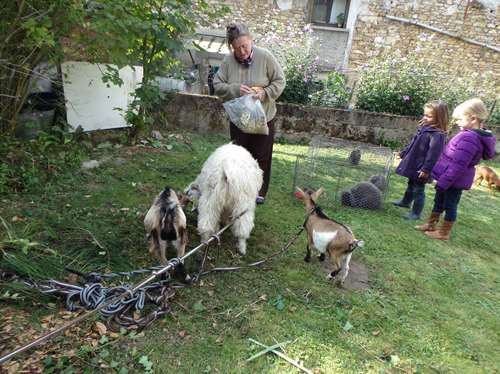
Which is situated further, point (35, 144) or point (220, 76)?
point (35, 144)

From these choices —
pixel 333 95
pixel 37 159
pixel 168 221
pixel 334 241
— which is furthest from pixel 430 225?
pixel 37 159

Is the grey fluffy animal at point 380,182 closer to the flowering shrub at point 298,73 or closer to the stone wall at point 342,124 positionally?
the stone wall at point 342,124

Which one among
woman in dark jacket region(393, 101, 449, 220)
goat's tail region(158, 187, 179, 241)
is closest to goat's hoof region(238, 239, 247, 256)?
goat's tail region(158, 187, 179, 241)

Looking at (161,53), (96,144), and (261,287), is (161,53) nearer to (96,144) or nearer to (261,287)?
(96,144)

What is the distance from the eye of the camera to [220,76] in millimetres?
3947

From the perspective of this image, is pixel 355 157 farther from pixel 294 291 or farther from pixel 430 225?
pixel 294 291

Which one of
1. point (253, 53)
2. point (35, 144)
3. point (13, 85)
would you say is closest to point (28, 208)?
point (35, 144)

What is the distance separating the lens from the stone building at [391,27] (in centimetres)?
1202

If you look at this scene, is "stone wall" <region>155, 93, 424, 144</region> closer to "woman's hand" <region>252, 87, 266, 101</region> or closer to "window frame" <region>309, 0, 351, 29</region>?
"woman's hand" <region>252, 87, 266, 101</region>

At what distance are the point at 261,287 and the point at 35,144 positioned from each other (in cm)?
395

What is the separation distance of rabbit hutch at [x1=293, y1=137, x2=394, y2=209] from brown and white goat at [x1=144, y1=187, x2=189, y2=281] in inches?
93.1

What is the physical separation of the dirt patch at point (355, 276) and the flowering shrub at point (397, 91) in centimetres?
589

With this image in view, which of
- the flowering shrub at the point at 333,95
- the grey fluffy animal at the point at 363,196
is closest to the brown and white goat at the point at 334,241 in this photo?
the grey fluffy animal at the point at 363,196

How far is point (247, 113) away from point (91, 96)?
11.4 feet
